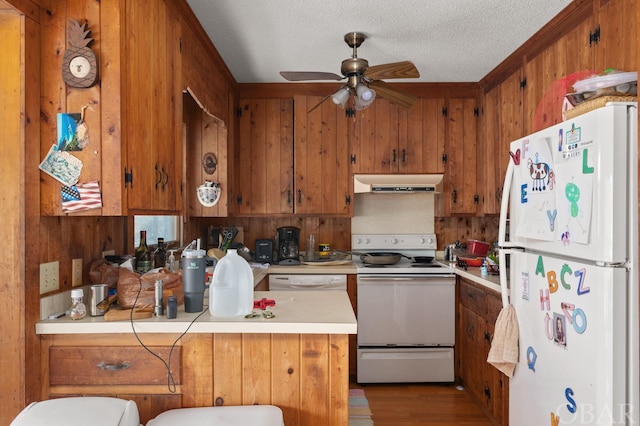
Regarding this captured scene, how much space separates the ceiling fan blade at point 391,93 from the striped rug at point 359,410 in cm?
211

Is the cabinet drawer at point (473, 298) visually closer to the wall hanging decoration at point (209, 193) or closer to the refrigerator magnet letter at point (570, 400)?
the refrigerator magnet letter at point (570, 400)

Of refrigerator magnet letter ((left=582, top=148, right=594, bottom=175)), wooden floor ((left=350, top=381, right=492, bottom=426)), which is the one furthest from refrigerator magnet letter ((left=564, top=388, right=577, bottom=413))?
wooden floor ((left=350, top=381, right=492, bottom=426))

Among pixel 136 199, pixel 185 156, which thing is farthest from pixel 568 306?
pixel 185 156

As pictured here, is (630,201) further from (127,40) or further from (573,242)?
(127,40)

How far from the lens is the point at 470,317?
119 inches

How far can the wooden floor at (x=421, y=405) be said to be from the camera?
269 cm

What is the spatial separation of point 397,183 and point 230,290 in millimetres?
2281

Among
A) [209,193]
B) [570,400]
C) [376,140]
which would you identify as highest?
[376,140]

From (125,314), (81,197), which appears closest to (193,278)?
(125,314)

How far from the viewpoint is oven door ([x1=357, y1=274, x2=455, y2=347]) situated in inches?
128

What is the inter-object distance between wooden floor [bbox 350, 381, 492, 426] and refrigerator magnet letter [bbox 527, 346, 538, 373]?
1094 millimetres

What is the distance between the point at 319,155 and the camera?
143 inches

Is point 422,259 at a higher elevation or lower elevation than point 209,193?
lower

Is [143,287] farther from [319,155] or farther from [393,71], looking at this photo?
[319,155]
